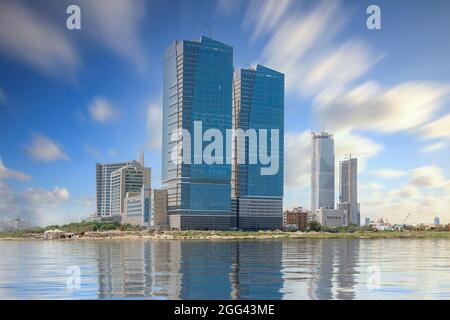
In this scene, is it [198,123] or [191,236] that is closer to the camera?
[191,236]

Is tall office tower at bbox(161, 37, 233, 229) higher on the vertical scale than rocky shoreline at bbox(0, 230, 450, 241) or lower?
higher

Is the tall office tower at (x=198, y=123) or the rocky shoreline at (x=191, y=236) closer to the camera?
the rocky shoreline at (x=191, y=236)

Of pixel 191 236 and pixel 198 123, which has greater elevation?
pixel 198 123

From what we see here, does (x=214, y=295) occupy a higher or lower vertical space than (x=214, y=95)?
lower

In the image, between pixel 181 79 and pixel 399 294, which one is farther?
pixel 181 79

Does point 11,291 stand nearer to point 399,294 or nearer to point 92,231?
point 399,294

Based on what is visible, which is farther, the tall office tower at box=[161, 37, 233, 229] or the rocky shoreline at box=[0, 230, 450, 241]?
the tall office tower at box=[161, 37, 233, 229]

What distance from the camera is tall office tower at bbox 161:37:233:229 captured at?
192625mm

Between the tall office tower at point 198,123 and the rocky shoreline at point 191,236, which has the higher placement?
the tall office tower at point 198,123

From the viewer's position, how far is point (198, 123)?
19525 centimetres

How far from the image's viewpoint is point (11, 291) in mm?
29734

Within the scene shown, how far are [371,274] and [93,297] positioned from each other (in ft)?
64.7

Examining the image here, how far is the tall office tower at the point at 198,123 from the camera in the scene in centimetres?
19262
